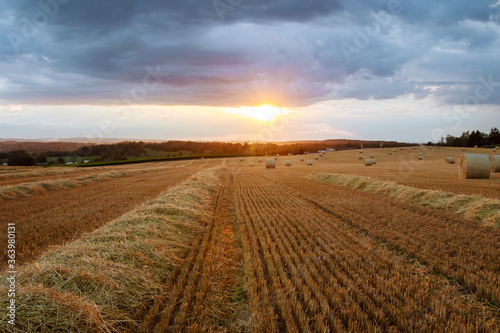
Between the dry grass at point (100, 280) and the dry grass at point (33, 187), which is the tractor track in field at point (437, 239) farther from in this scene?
the dry grass at point (33, 187)

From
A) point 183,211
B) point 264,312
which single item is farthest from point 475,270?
point 183,211

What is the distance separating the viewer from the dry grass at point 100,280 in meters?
3.57

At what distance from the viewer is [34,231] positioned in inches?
331

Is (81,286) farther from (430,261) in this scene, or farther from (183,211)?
(430,261)

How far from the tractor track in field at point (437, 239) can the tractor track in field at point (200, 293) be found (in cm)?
403

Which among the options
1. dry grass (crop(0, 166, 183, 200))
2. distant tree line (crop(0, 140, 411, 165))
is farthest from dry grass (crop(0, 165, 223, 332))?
distant tree line (crop(0, 140, 411, 165))

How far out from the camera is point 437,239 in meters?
7.25

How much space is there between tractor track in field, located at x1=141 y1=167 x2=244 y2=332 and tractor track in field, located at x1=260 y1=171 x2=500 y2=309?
159 inches

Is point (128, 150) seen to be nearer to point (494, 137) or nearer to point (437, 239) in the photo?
point (437, 239)

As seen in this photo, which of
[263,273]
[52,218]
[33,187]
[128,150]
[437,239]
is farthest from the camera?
[128,150]

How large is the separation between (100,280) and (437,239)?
25.8ft

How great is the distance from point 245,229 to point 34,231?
644 centimetres

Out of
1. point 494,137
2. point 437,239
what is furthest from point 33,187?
point 494,137

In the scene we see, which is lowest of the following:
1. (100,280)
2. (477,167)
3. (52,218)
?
(52,218)
